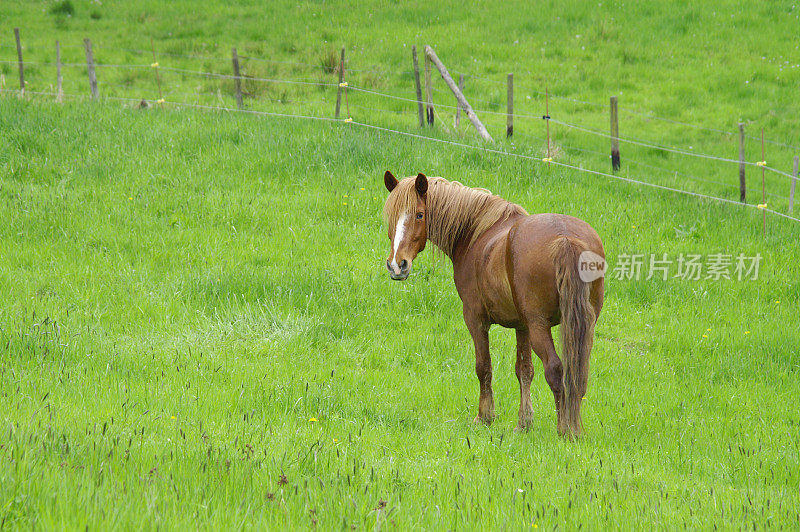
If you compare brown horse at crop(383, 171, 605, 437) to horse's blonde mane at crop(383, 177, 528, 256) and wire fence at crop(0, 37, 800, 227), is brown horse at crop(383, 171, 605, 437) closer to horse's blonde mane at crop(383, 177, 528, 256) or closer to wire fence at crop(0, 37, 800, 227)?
horse's blonde mane at crop(383, 177, 528, 256)

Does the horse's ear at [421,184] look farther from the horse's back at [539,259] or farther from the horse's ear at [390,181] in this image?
the horse's back at [539,259]

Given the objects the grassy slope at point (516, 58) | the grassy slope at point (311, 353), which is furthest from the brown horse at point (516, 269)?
the grassy slope at point (516, 58)

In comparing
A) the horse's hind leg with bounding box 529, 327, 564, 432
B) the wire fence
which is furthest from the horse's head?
the wire fence

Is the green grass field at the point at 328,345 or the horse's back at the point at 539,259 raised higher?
the horse's back at the point at 539,259

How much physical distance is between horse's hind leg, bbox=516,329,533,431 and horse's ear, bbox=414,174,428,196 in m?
1.39

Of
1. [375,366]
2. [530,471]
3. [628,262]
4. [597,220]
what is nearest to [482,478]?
[530,471]

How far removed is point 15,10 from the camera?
2459cm

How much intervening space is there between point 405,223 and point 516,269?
1.00 m

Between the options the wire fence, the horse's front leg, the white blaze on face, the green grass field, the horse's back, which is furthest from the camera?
the wire fence

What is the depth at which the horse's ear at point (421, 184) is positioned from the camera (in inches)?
212

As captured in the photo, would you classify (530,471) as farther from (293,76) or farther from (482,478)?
(293,76)

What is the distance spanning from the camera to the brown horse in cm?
470

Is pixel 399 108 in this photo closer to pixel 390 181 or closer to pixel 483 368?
pixel 390 181

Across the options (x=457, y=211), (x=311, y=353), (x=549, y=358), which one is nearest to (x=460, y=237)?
(x=457, y=211)
